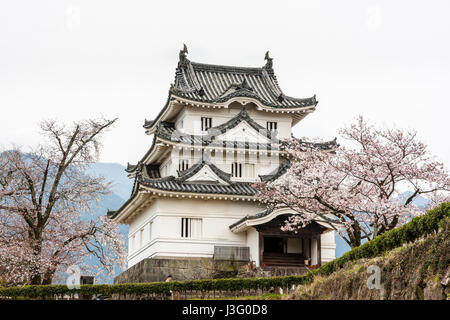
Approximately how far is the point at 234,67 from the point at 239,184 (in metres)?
10.8

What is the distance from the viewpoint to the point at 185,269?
34.8 metres

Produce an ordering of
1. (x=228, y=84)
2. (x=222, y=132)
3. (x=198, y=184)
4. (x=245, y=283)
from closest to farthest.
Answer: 1. (x=245, y=283)
2. (x=198, y=184)
3. (x=222, y=132)
4. (x=228, y=84)

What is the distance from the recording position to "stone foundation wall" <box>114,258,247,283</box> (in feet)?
112

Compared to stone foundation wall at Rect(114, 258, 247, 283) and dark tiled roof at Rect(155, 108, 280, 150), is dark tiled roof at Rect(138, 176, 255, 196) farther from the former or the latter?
stone foundation wall at Rect(114, 258, 247, 283)

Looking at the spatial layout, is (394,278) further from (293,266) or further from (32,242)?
(32,242)

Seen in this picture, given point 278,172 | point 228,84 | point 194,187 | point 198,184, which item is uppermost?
point 228,84

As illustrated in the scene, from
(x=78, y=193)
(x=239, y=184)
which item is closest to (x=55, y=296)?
(x=78, y=193)

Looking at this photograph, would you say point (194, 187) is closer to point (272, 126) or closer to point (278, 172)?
point (278, 172)

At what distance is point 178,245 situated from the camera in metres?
35.6

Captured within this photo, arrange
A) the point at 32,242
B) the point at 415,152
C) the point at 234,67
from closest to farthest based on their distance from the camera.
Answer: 1. the point at 415,152
2. the point at 32,242
3. the point at 234,67

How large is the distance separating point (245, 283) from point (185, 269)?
7.54m

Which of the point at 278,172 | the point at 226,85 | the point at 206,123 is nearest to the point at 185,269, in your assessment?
the point at 278,172
